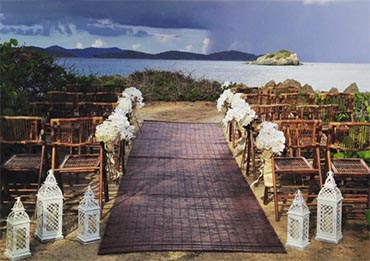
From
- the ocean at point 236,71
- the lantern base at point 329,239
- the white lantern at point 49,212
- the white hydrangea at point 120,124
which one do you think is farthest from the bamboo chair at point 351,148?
the ocean at point 236,71

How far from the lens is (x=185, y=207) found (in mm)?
4969

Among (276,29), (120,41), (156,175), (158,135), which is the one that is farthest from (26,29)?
(156,175)

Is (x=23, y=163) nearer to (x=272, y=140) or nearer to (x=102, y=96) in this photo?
(x=272, y=140)

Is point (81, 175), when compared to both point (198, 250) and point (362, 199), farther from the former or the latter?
point (362, 199)

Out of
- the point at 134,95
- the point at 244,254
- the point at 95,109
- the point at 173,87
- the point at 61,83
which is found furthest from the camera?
the point at 173,87

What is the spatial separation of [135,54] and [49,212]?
33.2ft

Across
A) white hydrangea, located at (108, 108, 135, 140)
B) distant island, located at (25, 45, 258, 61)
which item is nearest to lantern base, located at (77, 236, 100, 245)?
white hydrangea, located at (108, 108, 135, 140)

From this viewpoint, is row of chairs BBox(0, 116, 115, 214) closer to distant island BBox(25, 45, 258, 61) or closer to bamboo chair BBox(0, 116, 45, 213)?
bamboo chair BBox(0, 116, 45, 213)

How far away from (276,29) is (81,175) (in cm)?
536

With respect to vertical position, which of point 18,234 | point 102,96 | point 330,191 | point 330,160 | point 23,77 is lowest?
point 18,234

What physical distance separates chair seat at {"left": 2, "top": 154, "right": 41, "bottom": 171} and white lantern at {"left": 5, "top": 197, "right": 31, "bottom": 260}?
0.99m

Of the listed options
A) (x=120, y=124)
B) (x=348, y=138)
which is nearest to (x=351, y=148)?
(x=348, y=138)

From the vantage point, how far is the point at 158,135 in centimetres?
925

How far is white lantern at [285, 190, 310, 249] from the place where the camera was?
400cm
